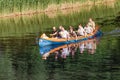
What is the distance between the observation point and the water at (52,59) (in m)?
25.8

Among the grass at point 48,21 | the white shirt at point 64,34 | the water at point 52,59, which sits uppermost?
the grass at point 48,21

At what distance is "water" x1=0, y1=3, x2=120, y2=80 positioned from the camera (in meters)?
25.8

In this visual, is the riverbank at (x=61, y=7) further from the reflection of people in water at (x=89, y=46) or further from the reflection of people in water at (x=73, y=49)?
the reflection of people in water at (x=73, y=49)

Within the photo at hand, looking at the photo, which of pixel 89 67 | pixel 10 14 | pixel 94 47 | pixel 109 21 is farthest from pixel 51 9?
pixel 89 67

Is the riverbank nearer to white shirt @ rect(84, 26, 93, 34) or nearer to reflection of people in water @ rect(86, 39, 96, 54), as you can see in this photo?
white shirt @ rect(84, 26, 93, 34)

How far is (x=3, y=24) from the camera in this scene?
55.8 meters

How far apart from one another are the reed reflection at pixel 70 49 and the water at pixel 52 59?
33 centimetres

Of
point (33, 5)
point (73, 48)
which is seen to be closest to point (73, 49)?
point (73, 48)

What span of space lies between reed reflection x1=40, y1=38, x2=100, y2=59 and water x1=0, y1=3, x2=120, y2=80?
1.09 ft

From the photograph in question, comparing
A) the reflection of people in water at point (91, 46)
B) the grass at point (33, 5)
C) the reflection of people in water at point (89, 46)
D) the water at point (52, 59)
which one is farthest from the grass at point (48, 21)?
the reflection of people in water at point (89, 46)

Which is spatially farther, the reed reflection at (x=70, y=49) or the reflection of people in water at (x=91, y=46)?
the reflection of people in water at (x=91, y=46)

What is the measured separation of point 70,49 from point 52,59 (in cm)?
424

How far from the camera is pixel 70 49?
35.0 meters

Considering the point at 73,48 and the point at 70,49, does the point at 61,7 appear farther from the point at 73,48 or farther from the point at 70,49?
the point at 70,49
